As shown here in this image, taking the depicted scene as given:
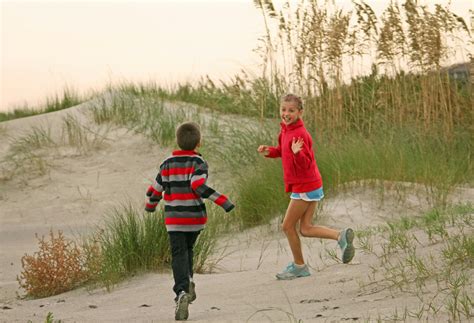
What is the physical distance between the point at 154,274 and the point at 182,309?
193cm

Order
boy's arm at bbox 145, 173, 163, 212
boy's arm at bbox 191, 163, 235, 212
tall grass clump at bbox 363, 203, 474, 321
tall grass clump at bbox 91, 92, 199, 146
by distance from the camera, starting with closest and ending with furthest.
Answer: tall grass clump at bbox 363, 203, 474, 321 → boy's arm at bbox 191, 163, 235, 212 → boy's arm at bbox 145, 173, 163, 212 → tall grass clump at bbox 91, 92, 199, 146

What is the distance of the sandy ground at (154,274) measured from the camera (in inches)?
217

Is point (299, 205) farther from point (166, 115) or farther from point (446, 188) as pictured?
point (166, 115)

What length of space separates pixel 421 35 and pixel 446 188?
2.59 metres

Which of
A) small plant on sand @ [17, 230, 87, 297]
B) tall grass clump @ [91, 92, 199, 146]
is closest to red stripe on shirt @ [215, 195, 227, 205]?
small plant on sand @ [17, 230, 87, 297]

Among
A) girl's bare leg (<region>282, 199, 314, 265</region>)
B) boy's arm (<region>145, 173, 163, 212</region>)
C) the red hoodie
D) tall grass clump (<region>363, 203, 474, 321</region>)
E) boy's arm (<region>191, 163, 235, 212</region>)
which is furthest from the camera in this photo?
girl's bare leg (<region>282, 199, 314, 265</region>)

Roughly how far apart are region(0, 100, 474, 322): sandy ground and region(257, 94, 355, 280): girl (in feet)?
0.54

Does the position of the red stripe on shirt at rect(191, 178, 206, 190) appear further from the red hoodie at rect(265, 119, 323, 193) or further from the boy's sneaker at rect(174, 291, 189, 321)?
the red hoodie at rect(265, 119, 323, 193)

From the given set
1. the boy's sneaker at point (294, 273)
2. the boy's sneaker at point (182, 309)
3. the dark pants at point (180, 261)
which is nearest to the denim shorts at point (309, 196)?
the boy's sneaker at point (294, 273)

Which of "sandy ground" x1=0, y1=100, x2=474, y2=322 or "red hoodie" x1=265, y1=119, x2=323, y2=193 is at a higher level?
"red hoodie" x1=265, y1=119, x2=323, y2=193

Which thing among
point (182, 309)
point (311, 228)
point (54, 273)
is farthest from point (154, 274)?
point (182, 309)

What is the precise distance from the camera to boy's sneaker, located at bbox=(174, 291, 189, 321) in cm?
545

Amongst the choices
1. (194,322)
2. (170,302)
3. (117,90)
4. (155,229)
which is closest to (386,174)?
(155,229)

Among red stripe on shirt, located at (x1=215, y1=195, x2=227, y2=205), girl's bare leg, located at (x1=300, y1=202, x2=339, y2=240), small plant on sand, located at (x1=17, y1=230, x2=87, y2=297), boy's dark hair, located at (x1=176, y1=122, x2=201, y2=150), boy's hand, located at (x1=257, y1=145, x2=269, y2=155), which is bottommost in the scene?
small plant on sand, located at (x1=17, y1=230, x2=87, y2=297)
